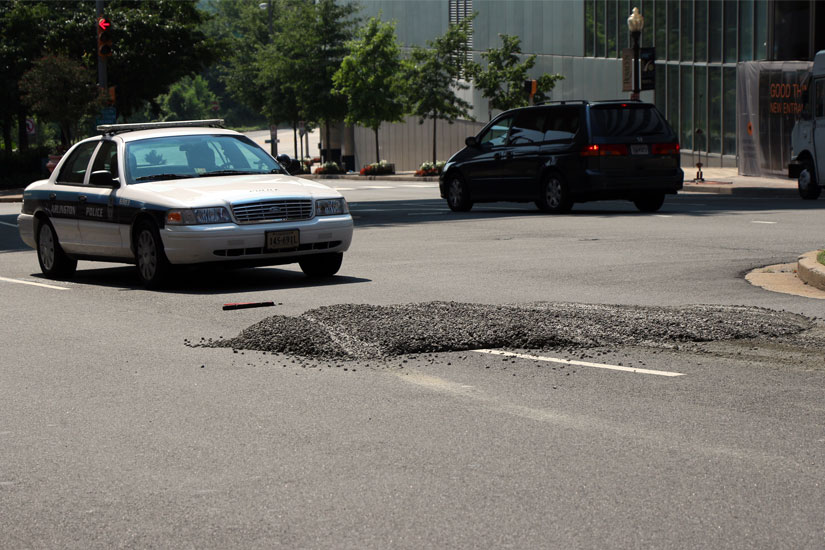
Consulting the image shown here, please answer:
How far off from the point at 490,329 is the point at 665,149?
1441 centimetres

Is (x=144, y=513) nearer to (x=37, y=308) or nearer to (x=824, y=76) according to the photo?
(x=37, y=308)

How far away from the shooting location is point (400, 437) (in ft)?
21.7

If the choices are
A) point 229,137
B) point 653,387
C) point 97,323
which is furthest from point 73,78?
point 653,387

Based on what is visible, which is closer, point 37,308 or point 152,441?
point 152,441

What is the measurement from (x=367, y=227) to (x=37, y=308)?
10.2 metres

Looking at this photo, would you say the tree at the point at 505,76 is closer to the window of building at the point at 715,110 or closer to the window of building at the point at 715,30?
the window of building at the point at 715,110

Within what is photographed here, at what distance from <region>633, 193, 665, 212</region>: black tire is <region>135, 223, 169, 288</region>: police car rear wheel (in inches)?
483

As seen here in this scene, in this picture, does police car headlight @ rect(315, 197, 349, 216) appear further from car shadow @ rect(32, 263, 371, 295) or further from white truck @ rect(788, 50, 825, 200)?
white truck @ rect(788, 50, 825, 200)

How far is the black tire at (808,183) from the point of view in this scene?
27.6 m

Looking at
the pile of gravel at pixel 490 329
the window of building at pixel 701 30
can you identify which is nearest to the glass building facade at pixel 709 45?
the window of building at pixel 701 30

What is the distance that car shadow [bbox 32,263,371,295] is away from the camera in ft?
42.9

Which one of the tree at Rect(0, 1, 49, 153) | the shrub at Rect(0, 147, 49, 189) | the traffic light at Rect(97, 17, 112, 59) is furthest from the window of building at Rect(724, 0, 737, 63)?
the tree at Rect(0, 1, 49, 153)

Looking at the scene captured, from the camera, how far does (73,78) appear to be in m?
46.6

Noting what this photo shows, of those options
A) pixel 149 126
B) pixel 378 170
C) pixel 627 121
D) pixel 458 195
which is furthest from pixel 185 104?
pixel 149 126
